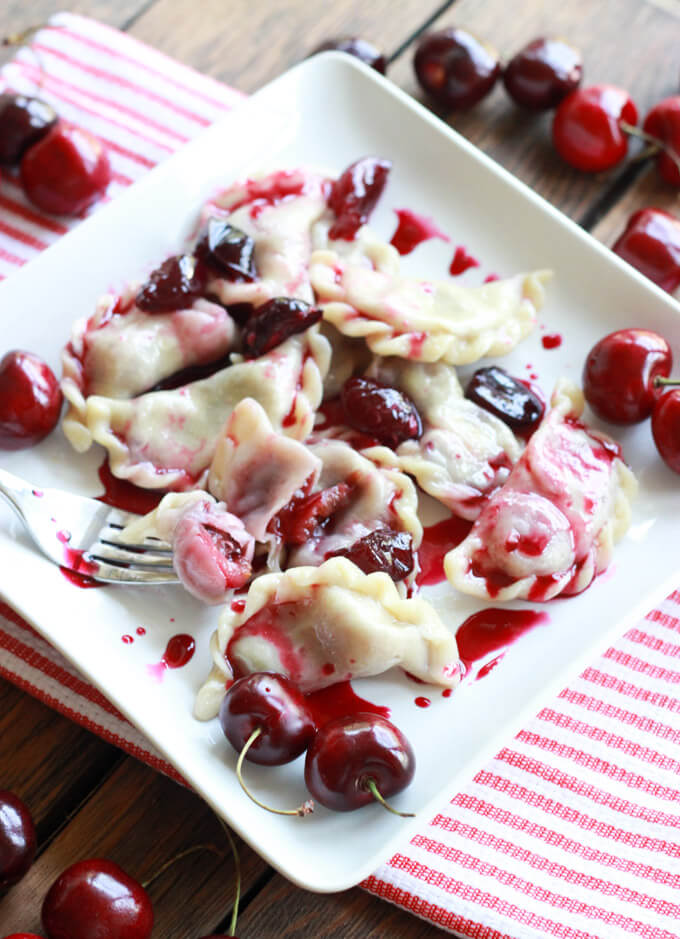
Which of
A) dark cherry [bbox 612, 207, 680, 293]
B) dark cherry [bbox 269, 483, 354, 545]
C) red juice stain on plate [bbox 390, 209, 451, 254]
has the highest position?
dark cherry [bbox 612, 207, 680, 293]

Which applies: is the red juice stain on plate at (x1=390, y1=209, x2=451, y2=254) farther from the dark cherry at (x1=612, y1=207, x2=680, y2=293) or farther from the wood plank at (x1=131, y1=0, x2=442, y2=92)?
the wood plank at (x1=131, y1=0, x2=442, y2=92)

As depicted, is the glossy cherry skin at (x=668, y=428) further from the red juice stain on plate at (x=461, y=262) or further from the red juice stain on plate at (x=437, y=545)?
the red juice stain on plate at (x=461, y=262)

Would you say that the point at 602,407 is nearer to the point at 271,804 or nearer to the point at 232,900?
the point at 271,804

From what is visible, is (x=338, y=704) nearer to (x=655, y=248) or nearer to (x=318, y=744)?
(x=318, y=744)

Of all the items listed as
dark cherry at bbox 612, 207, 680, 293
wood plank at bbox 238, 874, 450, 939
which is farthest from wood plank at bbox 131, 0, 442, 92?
wood plank at bbox 238, 874, 450, 939

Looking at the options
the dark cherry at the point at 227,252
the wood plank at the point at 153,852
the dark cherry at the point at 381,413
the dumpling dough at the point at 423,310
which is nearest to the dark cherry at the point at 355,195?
the dumpling dough at the point at 423,310

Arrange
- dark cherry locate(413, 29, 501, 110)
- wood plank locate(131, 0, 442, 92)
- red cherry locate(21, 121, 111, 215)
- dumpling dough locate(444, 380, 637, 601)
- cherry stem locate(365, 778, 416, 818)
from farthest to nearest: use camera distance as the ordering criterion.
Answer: wood plank locate(131, 0, 442, 92)
dark cherry locate(413, 29, 501, 110)
red cherry locate(21, 121, 111, 215)
dumpling dough locate(444, 380, 637, 601)
cherry stem locate(365, 778, 416, 818)

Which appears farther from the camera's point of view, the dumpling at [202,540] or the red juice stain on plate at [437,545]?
the red juice stain on plate at [437,545]
